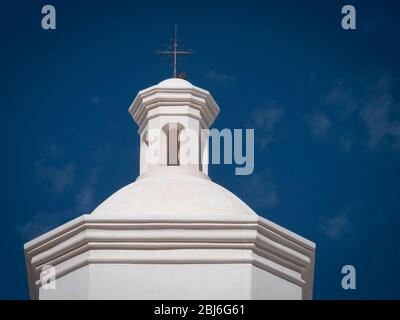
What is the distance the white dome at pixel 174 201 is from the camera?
35.6m

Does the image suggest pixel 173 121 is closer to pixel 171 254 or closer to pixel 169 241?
pixel 169 241

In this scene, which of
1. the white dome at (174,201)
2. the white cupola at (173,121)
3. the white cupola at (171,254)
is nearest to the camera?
the white cupola at (171,254)

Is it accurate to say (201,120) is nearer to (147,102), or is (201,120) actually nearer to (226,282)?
(147,102)

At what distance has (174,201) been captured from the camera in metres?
36.2

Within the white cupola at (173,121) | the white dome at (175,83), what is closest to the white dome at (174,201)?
the white cupola at (173,121)

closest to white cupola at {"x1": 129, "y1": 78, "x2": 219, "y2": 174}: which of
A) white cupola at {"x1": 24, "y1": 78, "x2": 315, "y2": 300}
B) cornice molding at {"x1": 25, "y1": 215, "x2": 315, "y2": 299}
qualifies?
white cupola at {"x1": 24, "y1": 78, "x2": 315, "y2": 300}

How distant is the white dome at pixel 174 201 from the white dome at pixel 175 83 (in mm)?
2545

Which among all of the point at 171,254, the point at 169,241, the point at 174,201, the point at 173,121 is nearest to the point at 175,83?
the point at 173,121

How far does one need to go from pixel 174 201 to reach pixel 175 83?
13.9ft

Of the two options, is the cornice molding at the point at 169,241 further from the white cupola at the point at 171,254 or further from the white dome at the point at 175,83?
the white dome at the point at 175,83

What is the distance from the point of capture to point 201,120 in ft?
130

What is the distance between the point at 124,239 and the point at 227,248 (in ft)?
6.09
